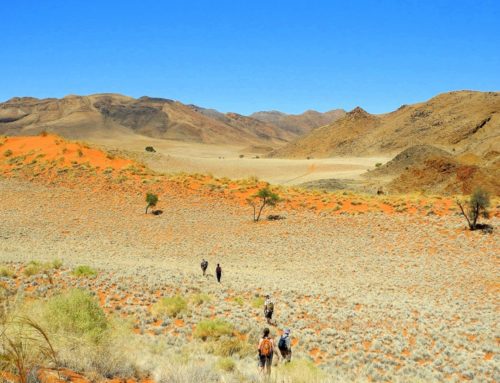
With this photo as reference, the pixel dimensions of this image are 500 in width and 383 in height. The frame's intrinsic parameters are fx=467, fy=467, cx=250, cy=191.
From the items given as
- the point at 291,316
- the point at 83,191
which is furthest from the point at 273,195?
the point at 291,316

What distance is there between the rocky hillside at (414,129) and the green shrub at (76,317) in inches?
3628

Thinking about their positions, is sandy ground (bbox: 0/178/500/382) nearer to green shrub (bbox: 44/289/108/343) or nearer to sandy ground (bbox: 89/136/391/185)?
green shrub (bbox: 44/289/108/343)

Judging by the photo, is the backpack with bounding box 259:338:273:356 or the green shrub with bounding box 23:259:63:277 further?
the green shrub with bounding box 23:259:63:277

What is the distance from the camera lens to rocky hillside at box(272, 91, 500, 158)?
111500 mm

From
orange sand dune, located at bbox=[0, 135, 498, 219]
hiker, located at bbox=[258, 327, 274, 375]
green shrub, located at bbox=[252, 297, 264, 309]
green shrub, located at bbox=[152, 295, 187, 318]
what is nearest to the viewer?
hiker, located at bbox=[258, 327, 274, 375]

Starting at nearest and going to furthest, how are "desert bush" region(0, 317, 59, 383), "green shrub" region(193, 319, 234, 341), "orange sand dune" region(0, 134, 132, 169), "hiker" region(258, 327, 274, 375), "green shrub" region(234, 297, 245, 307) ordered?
1. "desert bush" region(0, 317, 59, 383)
2. "hiker" region(258, 327, 274, 375)
3. "green shrub" region(193, 319, 234, 341)
4. "green shrub" region(234, 297, 245, 307)
5. "orange sand dune" region(0, 134, 132, 169)

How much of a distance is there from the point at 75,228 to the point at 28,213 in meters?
5.91

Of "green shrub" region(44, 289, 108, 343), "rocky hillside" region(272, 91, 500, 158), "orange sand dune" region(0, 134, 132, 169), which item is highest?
"rocky hillside" region(272, 91, 500, 158)

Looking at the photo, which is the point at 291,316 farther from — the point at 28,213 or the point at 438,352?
the point at 28,213

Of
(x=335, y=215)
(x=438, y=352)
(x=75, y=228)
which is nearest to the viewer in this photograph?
(x=438, y=352)

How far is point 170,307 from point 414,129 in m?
130

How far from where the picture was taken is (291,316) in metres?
15.3

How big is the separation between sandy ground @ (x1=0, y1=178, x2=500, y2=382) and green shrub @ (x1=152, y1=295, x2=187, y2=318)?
410 millimetres

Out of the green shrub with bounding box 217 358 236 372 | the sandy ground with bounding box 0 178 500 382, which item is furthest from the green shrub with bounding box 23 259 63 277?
the green shrub with bounding box 217 358 236 372
